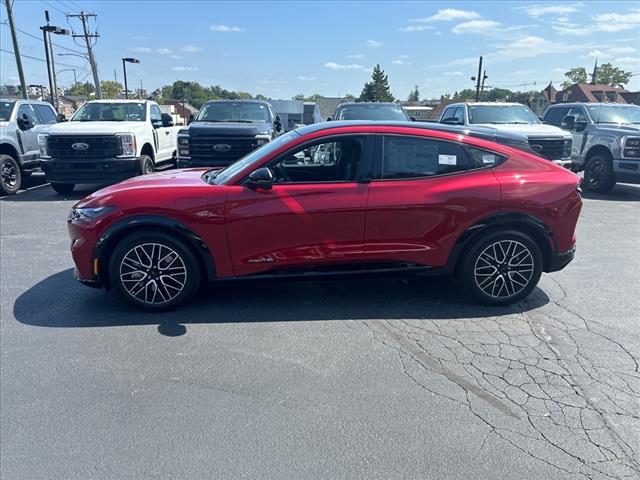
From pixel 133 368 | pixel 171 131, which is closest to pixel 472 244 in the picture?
pixel 133 368

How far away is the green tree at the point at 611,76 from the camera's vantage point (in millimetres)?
86312

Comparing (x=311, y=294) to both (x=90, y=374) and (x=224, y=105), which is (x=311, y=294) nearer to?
(x=90, y=374)

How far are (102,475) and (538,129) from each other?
11.0 metres

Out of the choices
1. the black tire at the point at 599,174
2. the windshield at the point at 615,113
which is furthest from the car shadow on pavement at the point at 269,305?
the windshield at the point at 615,113

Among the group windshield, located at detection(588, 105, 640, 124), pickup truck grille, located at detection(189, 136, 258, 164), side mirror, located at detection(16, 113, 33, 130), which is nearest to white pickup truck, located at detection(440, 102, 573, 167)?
windshield, located at detection(588, 105, 640, 124)

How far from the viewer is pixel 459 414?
2891 mm

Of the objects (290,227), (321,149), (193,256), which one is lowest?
(193,256)

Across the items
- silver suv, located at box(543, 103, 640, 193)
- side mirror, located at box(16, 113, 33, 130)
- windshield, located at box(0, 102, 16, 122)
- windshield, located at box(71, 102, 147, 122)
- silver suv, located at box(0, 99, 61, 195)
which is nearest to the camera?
silver suv, located at box(543, 103, 640, 193)

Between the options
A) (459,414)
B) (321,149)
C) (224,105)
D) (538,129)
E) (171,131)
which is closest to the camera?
(459,414)

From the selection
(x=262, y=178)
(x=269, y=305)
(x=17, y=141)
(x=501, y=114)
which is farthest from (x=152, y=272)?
(x=501, y=114)

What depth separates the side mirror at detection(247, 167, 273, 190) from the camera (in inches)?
159

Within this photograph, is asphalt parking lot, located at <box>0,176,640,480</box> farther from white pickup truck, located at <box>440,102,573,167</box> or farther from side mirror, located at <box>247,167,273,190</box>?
white pickup truck, located at <box>440,102,573,167</box>

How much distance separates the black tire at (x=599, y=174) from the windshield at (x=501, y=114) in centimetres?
170

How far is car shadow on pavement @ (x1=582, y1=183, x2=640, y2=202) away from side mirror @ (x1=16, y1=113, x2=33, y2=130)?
13.2m
